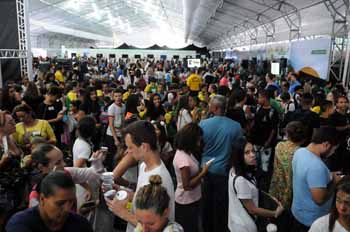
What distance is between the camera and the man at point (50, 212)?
1.68 meters

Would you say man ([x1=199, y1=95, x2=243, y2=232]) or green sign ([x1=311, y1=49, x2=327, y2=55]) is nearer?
man ([x1=199, y1=95, x2=243, y2=232])

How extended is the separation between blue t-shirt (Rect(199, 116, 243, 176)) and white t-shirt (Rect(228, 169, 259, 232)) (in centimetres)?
102

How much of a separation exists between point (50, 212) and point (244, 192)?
1.33 meters

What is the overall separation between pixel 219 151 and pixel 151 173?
165 centimetres

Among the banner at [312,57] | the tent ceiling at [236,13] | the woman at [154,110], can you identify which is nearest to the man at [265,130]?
the woman at [154,110]

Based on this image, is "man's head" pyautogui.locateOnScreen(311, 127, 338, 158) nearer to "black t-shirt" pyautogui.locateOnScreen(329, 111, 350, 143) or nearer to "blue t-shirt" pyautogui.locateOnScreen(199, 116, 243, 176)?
"blue t-shirt" pyautogui.locateOnScreen(199, 116, 243, 176)

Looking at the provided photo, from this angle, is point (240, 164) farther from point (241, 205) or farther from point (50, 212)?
point (50, 212)

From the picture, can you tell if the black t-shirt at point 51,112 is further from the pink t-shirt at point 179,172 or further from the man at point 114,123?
the pink t-shirt at point 179,172

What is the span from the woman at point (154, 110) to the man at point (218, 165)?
1.91 meters

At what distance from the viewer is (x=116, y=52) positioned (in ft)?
100

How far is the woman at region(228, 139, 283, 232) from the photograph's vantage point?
245 centimetres

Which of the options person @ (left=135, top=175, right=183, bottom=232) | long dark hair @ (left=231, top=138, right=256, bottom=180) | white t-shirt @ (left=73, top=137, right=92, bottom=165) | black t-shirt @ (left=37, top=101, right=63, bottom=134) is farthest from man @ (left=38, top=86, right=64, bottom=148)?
person @ (left=135, top=175, right=183, bottom=232)

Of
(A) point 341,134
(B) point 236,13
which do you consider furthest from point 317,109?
(B) point 236,13

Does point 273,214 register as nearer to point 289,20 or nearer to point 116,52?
point 289,20
